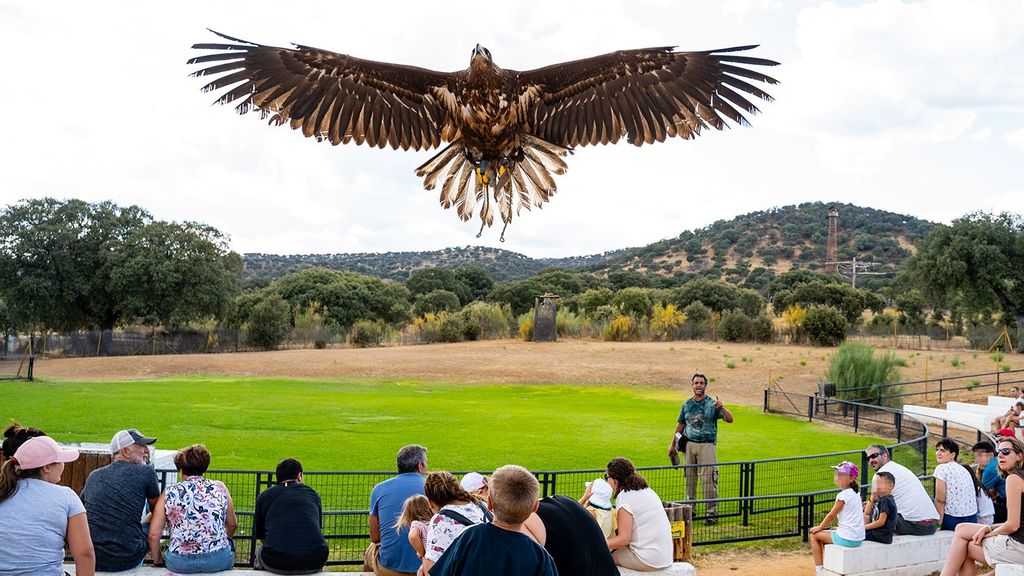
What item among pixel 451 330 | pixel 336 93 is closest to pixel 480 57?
pixel 336 93

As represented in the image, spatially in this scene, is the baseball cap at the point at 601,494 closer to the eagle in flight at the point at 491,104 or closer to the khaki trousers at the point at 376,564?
the khaki trousers at the point at 376,564

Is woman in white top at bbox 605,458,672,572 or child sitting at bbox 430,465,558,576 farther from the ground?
child sitting at bbox 430,465,558,576

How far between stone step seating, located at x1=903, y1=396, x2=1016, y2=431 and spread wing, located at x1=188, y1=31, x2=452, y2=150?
15.5 m

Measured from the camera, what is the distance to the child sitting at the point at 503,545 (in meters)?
2.59

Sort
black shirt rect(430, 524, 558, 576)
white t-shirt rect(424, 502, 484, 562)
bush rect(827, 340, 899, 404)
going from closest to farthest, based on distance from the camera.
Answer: black shirt rect(430, 524, 558, 576)
white t-shirt rect(424, 502, 484, 562)
bush rect(827, 340, 899, 404)

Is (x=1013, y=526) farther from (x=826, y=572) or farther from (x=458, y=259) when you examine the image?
(x=458, y=259)

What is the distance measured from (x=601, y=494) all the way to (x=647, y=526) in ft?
1.22

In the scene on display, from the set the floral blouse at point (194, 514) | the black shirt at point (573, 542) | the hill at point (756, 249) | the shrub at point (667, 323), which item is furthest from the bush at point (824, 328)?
the black shirt at point (573, 542)

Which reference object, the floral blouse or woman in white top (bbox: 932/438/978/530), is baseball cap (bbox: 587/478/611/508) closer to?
the floral blouse

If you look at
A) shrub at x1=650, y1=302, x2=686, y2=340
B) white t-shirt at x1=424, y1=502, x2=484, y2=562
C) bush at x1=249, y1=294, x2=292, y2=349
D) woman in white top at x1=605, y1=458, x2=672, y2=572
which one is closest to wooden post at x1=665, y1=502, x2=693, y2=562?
woman in white top at x1=605, y1=458, x2=672, y2=572

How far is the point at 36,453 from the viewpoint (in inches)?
143

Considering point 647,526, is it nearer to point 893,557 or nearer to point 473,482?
point 473,482

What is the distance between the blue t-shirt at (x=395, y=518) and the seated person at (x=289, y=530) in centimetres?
40

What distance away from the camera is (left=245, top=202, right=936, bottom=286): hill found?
7994 cm
